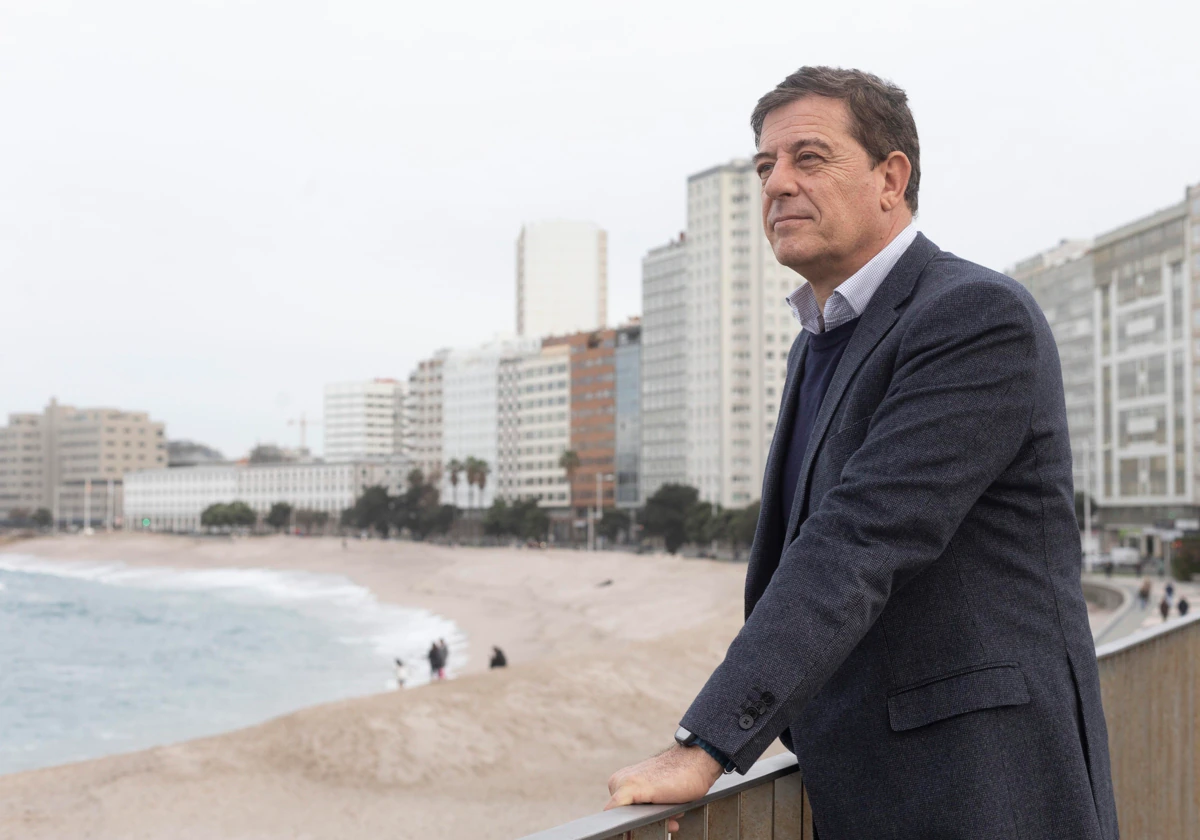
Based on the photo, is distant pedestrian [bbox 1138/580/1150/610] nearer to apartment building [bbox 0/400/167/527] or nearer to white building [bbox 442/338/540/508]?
white building [bbox 442/338/540/508]

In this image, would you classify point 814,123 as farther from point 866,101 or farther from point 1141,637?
point 1141,637

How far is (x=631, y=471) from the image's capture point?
12288 cm

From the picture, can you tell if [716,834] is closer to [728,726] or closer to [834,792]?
[834,792]

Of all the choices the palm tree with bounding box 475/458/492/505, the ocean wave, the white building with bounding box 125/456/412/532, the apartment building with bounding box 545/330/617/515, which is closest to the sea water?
→ the ocean wave

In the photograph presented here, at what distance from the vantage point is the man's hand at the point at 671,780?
1.70 metres

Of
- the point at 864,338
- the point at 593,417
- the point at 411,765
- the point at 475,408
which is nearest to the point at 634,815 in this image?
the point at 864,338

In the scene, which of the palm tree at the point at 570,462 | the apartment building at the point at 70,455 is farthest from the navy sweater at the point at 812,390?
the apartment building at the point at 70,455

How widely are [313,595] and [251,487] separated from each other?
92.8m

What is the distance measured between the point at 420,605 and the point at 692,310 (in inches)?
2250

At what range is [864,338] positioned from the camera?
195cm

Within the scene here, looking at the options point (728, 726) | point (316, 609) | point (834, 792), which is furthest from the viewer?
point (316, 609)

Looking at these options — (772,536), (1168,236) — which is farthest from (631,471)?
(772,536)

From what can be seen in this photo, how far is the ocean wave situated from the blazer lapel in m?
34.5

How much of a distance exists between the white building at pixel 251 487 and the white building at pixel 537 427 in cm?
2585
